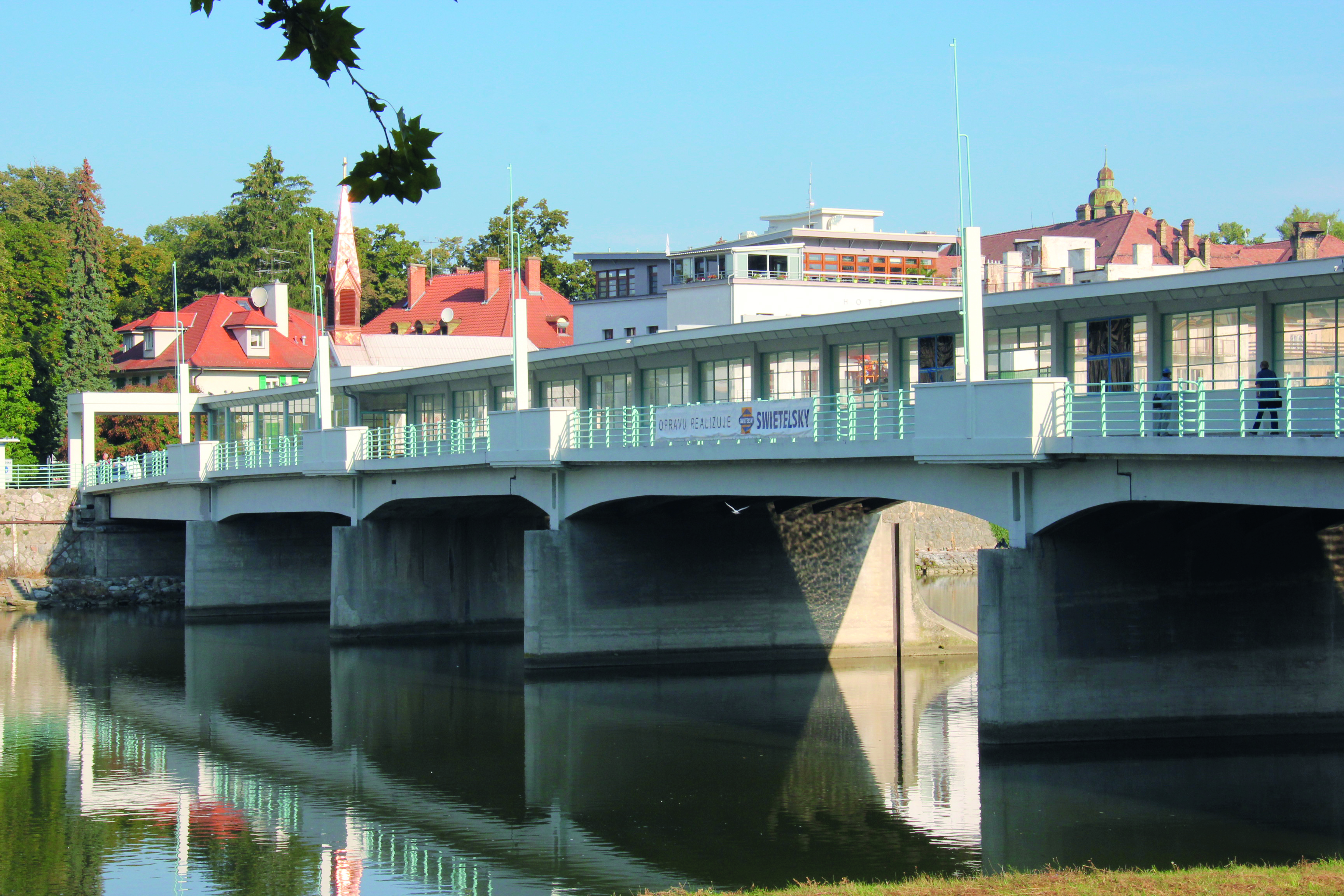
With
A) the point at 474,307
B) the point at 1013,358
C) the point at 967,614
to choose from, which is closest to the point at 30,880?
the point at 1013,358

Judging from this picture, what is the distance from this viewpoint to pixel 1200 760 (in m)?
25.9

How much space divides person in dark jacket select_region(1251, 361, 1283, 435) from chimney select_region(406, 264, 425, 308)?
6607 centimetres

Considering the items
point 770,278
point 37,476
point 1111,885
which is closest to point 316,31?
point 1111,885

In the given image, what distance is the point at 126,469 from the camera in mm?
62750

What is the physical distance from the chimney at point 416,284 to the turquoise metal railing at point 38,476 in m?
22.9

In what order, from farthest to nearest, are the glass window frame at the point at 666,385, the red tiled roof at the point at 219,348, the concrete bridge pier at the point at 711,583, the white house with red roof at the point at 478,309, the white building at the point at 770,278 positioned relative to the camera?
the red tiled roof at the point at 219,348 < the white house with red roof at the point at 478,309 < the white building at the point at 770,278 < the glass window frame at the point at 666,385 < the concrete bridge pier at the point at 711,583

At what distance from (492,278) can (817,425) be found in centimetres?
5516

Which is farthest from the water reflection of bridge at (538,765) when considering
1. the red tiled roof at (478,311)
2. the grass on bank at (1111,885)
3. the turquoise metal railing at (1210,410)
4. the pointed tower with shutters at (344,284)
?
the red tiled roof at (478,311)

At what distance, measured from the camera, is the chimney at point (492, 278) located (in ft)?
269

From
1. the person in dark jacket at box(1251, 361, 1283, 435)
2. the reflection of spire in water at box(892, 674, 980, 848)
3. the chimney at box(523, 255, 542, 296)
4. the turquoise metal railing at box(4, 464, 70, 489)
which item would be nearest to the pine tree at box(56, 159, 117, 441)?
the turquoise metal railing at box(4, 464, 70, 489)

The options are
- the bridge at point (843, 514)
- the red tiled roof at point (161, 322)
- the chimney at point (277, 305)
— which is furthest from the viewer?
the chimney at point (277, 305)

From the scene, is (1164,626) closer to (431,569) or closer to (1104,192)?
(431,569)

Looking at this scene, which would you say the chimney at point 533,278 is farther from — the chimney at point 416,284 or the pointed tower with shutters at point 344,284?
the pointed tower with shutters at point 344,284

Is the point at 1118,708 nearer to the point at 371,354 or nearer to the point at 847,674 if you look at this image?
the point at 847,674
